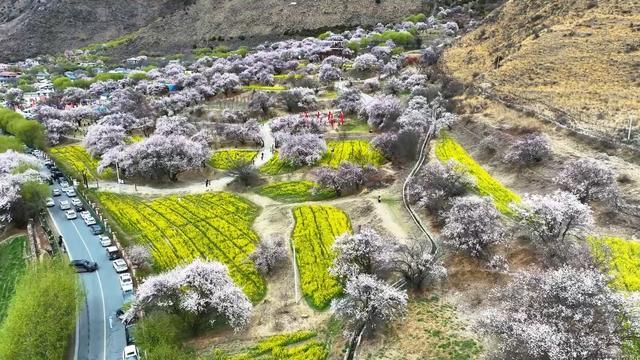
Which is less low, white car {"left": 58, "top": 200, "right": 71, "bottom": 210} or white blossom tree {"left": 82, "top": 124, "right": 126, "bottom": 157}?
white blossom tree {"left": 82, "top": 124, "right": 126, "bottom": 157}

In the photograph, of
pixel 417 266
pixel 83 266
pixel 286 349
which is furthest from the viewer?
pixel 83 266

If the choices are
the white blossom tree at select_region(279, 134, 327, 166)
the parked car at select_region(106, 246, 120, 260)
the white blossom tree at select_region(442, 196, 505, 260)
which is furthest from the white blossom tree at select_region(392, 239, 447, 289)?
the white blossom tree at select_region(279, 134, 327, 166)

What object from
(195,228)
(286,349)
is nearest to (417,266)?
(286,349)

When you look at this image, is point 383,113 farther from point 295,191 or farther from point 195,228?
point 195,228

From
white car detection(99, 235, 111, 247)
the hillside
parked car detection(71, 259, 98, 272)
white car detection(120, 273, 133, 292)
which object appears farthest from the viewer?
the hillside

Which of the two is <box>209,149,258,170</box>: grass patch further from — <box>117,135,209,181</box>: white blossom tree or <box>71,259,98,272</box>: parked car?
<box>71,259,98,272</box>: parked car

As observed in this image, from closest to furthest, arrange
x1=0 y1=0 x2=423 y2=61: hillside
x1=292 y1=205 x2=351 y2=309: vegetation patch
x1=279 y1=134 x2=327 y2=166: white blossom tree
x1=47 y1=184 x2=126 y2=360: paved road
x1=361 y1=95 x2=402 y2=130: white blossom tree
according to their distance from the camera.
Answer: x1=47 y1=184 x2=126 y2=360: paved road
x1=292 y1=205 x2=351 y2=309: vegetation patch
x1=279 y1=134 x2=327 y2=166: white blossom tree
x1=361 y1=95 x2=402 y2=130: white blossom tree
x1=0 y1=0 x2=423 y2=61: hillside

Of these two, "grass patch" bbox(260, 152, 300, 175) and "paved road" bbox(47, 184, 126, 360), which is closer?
"paved road" bbox(47, 184, 126, 360)
